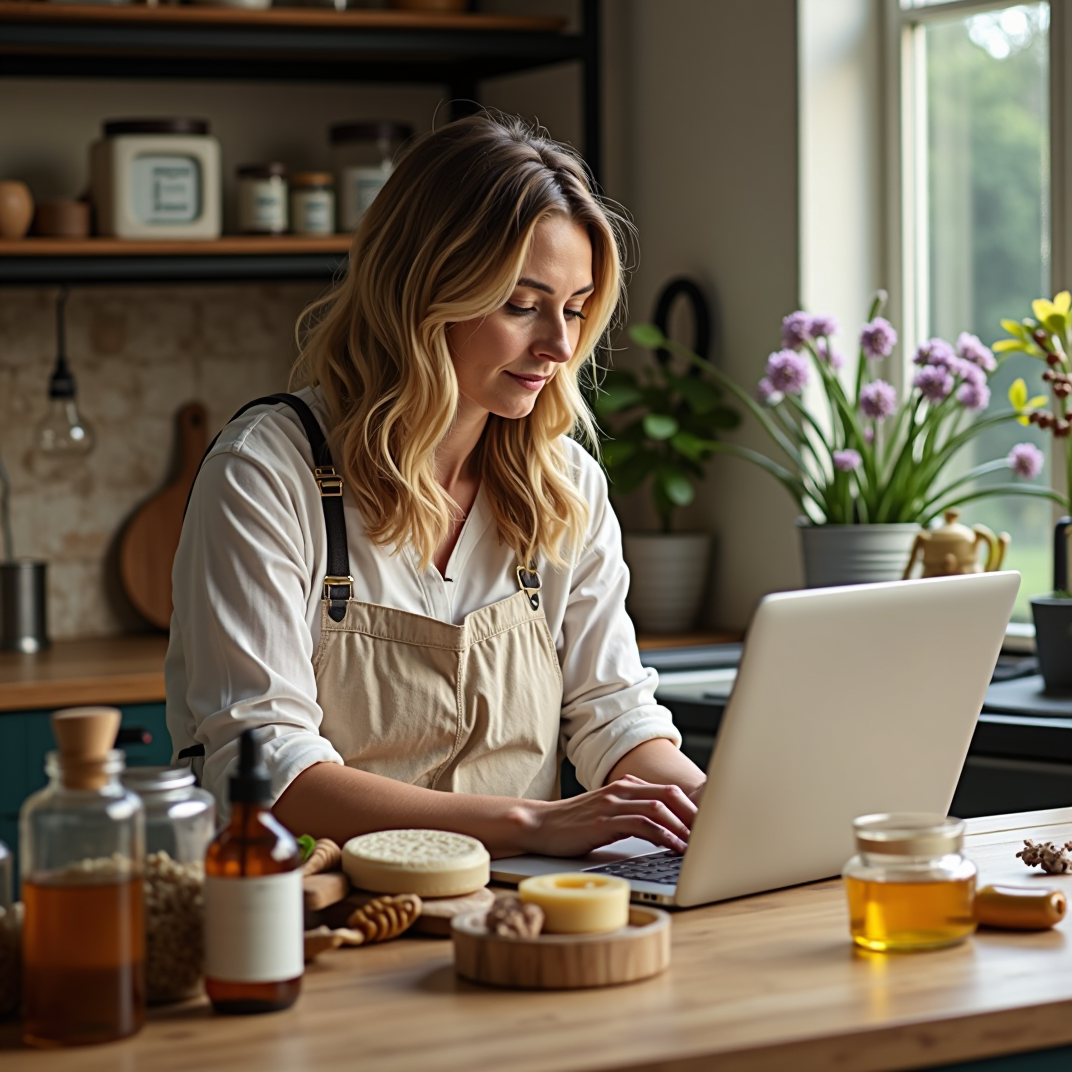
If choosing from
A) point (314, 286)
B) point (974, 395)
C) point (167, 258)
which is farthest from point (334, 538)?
point (314, 286)

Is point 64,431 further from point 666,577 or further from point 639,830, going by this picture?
point 639,830

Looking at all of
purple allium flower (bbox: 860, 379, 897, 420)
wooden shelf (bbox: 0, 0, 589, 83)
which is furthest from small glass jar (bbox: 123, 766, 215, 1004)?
wooden shelf (bbox: 0, 0, 589, 83)

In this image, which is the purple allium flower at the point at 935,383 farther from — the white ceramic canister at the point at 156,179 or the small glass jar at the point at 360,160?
the white ceramic canister at the point at 156,179

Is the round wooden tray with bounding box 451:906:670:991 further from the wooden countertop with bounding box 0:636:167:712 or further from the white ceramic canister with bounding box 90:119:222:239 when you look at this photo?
the white ceramic canister with bounding box 90:119:222:239

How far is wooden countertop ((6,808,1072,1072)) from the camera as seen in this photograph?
3.55 feet

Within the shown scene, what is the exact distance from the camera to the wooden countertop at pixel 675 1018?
108 cm

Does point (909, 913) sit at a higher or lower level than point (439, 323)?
lower

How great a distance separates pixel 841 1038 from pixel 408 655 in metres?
0.91

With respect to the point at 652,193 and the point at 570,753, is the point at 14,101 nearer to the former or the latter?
the point at 652,193

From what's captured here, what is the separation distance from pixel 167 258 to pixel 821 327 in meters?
1.32

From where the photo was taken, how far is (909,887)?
4.33 ft

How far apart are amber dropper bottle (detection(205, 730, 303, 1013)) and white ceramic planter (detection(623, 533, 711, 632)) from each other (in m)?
2.54

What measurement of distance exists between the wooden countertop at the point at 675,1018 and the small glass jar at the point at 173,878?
0.07 ft

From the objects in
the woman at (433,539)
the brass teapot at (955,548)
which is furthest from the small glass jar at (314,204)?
the woman at (433,539)
